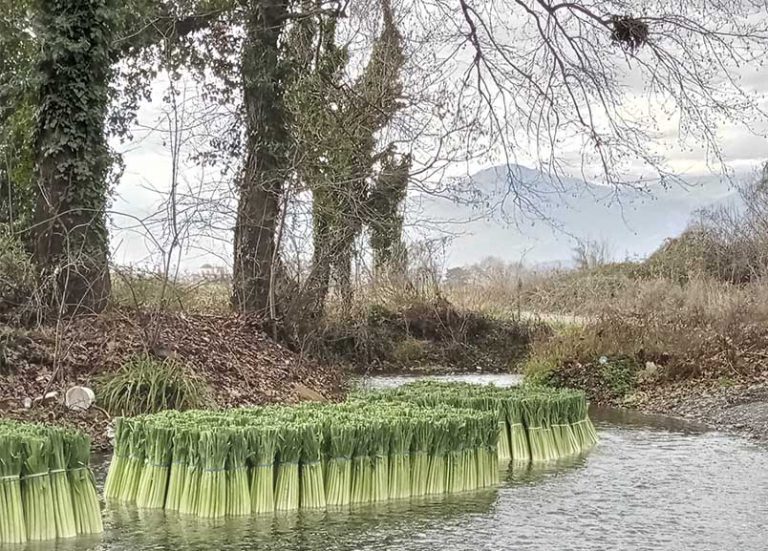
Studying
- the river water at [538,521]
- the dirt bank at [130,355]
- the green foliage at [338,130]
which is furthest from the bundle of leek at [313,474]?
the green foliage at [338,130]

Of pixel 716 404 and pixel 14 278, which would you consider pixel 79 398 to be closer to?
pixel 14 278

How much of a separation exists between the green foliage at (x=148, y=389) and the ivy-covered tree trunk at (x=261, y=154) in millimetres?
A: 4976

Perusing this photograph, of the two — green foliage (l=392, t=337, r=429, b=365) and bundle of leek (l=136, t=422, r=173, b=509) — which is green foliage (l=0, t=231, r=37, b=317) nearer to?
bundle of leek (l=136, t=422, r=173, b=509)

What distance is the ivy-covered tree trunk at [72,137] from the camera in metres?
12.1

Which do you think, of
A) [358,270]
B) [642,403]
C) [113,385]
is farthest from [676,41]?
[113,385]

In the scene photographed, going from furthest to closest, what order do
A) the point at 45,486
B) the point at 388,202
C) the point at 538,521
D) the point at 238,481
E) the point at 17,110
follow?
the point at 388,202, the point at 17,110, the point at 538,521, the point at 238,481, the point at 45,486

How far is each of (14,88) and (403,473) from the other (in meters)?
9.12

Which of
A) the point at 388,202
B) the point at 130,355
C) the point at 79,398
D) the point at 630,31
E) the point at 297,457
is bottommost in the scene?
the point at 297,457

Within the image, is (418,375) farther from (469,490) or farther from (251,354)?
(469,490)

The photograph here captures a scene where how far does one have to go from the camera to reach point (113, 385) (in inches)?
374

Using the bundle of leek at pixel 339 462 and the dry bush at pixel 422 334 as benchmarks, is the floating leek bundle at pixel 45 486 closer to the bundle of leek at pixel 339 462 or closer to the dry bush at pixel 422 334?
the bundle of leek at pixel 339 462

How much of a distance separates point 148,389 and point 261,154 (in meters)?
6.66

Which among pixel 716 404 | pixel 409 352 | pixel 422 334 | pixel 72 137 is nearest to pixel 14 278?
pixel 72 137

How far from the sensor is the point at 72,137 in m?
12.2
